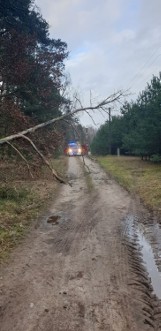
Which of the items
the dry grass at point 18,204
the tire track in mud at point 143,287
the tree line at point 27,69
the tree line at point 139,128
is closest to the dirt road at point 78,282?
the tire track in mud at point 143,287

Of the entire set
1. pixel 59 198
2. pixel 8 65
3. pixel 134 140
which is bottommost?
pixel 59 198

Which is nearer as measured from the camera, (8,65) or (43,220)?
(43,220)

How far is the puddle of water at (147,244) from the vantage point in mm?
5723

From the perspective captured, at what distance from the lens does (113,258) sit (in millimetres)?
6777

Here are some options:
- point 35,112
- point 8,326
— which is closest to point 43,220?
point 8,326

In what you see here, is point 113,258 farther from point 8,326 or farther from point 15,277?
point 8,326

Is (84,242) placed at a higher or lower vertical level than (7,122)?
lower

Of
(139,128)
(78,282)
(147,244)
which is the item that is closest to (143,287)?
(78,282)

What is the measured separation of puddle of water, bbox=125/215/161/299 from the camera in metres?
5.72

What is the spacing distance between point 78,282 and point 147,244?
267cm

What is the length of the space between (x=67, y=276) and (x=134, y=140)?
2631cm

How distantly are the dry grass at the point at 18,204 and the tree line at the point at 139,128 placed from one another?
10.0 metres

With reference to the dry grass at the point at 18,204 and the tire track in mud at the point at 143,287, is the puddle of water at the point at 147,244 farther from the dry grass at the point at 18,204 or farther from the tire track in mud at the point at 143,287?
the dry grass at the point at 18,204

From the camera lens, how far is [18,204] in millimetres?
12117
